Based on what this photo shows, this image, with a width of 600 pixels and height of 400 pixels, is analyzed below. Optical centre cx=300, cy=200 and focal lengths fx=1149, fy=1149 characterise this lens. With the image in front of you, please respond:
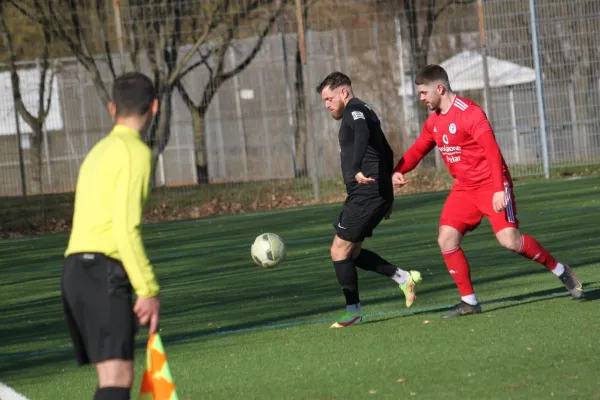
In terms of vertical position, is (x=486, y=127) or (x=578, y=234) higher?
(x=486, y=127)

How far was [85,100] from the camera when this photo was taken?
21812 millimetres

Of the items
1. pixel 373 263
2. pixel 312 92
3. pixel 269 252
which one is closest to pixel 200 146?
pixel 312 92

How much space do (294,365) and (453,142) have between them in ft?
7.69

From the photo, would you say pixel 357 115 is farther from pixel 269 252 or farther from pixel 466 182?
pixel 269 252

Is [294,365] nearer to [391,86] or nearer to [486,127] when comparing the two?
[486,127]

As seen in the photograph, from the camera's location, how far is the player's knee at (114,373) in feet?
15.4

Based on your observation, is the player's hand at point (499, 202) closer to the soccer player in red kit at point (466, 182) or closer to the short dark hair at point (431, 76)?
the soccer player in red kit at point (466, 182)

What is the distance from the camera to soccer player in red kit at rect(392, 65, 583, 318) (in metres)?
8.37

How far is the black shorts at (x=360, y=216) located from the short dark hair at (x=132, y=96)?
400 cm

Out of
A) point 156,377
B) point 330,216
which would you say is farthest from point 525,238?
point 330,216

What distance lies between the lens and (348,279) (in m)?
8.65

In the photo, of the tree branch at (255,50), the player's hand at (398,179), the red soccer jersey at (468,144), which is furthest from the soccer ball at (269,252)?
the tree branch at (255,50)

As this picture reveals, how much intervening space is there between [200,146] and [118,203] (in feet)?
57.3

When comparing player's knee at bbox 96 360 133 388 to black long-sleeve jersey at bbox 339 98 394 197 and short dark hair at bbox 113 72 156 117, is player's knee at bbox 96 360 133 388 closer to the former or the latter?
short dark hair at bbox 113 72 156 117
